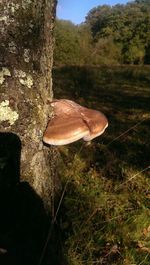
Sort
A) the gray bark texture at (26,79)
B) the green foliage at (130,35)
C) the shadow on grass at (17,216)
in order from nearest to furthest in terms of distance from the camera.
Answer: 1. the gray bark texture at (26,79)
2. the shadow on grass at (17,216)
3. the green foliage at (130,35)

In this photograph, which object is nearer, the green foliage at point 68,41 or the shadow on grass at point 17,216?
the shadow on grass at point 17,216

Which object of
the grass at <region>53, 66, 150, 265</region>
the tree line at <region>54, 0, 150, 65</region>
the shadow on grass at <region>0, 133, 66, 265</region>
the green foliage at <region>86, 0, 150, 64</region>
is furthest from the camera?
the green foliage at <region>86, 0, 150, 64</region>

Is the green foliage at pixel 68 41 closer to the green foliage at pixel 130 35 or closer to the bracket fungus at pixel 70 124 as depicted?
the green foliage at pixel 130 35

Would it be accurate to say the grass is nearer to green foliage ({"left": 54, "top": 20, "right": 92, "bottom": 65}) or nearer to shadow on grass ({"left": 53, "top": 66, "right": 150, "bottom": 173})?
shadow on grass ({"left": 53, "top": 66, "right": 150, "bottom": 173})

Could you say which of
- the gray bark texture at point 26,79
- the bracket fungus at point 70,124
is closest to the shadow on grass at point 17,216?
the gray bark texture at point 26,79

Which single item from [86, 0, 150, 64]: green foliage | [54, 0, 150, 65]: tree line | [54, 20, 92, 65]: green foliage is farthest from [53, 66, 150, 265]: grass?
[86, 0, 150, 64]: green foliage

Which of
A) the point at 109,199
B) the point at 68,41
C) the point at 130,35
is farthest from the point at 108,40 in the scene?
the point at 130,35
